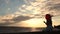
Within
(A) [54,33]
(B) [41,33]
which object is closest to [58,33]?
(A) [54,33]

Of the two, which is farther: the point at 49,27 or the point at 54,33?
the point at 49,27

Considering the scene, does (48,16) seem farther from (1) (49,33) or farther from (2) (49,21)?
(1) (49,33)

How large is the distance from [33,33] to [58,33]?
37.1 inches

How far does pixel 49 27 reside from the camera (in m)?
9.20

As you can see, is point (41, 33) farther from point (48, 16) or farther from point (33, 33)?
point (48, 16)

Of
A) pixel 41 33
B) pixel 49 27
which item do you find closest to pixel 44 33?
pixel 41 33

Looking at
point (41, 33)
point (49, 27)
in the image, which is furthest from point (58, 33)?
point (49, 27)

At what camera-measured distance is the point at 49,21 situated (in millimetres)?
9312

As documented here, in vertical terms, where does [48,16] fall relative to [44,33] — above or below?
above

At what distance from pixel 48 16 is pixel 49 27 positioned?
0.51 meters

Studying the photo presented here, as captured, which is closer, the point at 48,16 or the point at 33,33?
the point at 33,33

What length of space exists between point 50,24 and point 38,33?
198 centimetres

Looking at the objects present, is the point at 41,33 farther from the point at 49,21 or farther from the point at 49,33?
the point at 49,21

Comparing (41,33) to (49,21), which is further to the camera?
(49,21)
